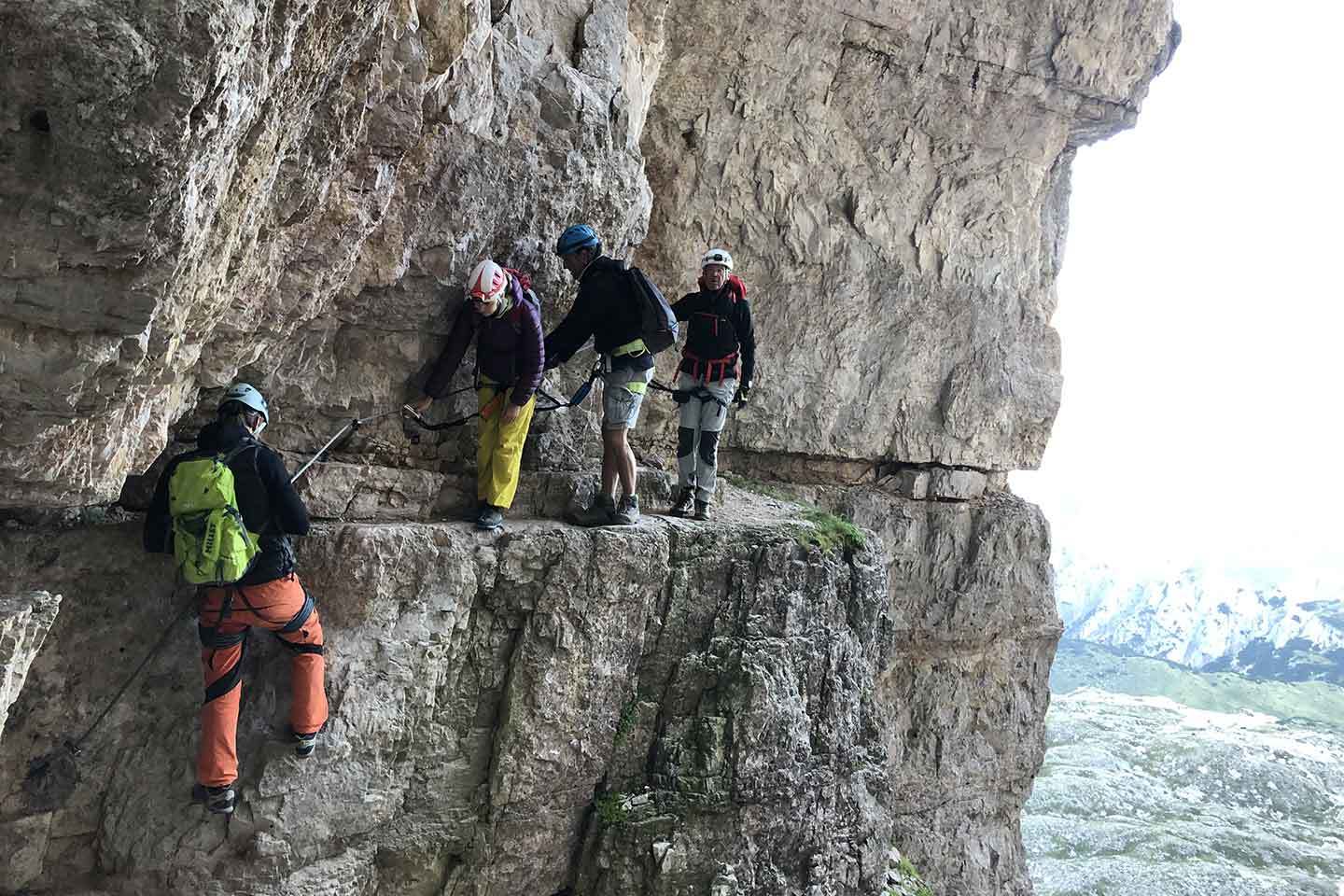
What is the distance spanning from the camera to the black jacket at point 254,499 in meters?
5.18

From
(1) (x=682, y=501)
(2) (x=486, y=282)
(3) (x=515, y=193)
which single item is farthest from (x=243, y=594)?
(1) (x=682, y=501)

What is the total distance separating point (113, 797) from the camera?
5621mm

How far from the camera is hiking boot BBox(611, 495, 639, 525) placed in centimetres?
700

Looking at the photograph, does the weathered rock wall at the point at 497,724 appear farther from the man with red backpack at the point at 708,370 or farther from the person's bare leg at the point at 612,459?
the man with red backpack at the point at 708,370

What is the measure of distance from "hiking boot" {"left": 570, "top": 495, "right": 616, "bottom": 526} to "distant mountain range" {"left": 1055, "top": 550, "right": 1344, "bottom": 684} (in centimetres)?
4196

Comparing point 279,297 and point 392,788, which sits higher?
point 279,297

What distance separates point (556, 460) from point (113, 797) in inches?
145

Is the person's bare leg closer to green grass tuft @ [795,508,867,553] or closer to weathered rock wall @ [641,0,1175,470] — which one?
green grass tuft @ [795,508,867,553]

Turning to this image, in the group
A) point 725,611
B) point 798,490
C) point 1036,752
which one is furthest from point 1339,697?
point 725,611

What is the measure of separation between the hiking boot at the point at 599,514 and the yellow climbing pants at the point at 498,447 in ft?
1.85

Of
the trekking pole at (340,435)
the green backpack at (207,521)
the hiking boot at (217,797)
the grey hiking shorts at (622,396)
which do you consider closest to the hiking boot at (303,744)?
the hiking boot at (217,797)

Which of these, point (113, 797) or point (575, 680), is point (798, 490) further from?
point (113, 797)

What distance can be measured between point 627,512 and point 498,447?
3.81 feet

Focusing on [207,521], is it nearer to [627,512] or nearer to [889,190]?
[627,512]
